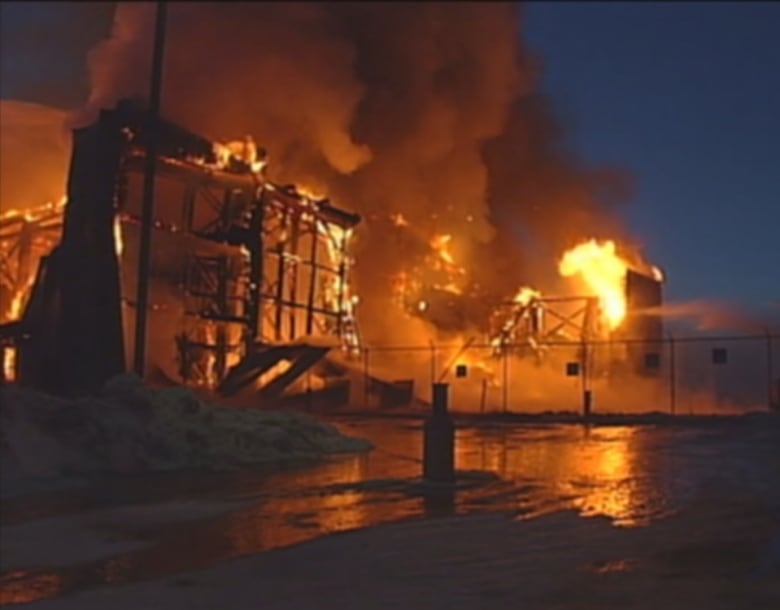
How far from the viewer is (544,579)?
7734 millimetres

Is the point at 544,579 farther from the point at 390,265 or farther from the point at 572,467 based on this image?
the point at 390,265

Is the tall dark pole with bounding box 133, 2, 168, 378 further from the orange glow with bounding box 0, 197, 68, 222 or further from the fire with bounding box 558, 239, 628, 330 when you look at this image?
the fire with bounding box 558, 239, 628, 330

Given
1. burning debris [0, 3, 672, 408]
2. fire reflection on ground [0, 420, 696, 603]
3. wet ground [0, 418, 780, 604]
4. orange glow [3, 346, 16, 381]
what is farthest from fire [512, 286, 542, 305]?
fire reflection on ground [0, 420, 696, 603]

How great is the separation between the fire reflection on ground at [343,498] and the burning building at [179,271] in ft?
42.2

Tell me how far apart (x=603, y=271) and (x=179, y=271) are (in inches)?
893

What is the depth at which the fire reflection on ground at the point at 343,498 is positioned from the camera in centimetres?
925

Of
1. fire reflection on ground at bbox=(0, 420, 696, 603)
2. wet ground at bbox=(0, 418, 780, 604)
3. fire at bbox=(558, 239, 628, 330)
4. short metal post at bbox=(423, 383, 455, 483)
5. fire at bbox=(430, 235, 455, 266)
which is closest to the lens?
fire reflection on ground at bbox=(0, 420, 696, 603)

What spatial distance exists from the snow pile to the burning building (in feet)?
37.3

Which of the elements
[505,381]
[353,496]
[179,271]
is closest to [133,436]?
[353,496]

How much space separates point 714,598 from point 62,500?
9137mm

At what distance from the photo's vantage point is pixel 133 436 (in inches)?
695

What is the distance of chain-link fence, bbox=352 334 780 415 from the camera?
3762 cm

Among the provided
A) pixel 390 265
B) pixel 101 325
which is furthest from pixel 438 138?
pixel 101 325

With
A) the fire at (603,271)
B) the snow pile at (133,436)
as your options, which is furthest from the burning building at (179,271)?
the snow pile at (133,436)
